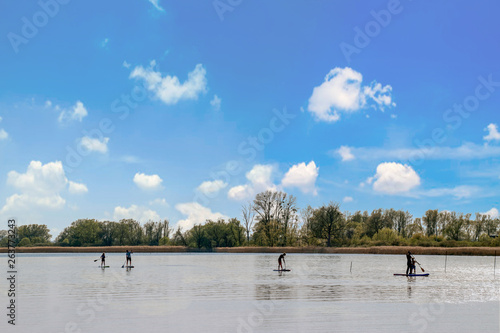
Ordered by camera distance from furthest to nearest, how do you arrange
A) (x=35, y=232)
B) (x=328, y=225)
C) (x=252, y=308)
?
1. (x=35, y=232)
2. (x=328, y=225)
3. (x=252, y=308)

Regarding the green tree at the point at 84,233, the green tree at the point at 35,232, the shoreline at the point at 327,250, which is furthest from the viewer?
the green tree at the point at 35,232

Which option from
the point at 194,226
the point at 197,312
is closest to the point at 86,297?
the point at 197,312

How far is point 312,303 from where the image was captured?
66.4 feet

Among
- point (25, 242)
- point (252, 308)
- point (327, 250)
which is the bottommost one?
point (25, 242)

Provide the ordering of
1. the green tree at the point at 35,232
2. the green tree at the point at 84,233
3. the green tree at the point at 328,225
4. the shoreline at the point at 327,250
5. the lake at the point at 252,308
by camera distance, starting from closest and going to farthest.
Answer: the lake at the point at 252,308
the shoreline at the point at 327,250
the green tree at the point at 328,225
the green tree at the point at 84,233
the green tree at the point at 35,232

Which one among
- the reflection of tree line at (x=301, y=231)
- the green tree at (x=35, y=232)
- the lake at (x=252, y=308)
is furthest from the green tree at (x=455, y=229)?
the green tree at (x=35, y=232)

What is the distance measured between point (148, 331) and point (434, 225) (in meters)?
142

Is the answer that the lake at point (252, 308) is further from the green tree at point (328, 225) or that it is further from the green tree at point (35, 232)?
the green tree at point (35, 232)

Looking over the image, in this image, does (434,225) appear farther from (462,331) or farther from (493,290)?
(462,331)

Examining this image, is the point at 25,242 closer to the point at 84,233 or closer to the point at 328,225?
the point at 84,233

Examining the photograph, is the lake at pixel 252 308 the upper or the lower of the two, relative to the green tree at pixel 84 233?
upper

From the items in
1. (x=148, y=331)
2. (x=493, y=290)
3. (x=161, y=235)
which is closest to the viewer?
(x=148, y=331)

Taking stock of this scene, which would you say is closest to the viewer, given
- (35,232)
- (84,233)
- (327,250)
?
(327,250)

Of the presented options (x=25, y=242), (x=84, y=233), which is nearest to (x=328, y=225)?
(x=84, y=233)
